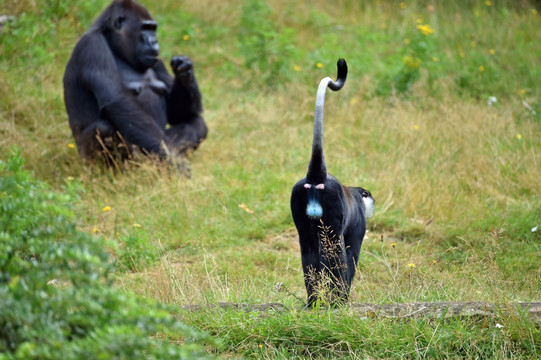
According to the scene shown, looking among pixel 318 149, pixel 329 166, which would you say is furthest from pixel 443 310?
pixel 329 166

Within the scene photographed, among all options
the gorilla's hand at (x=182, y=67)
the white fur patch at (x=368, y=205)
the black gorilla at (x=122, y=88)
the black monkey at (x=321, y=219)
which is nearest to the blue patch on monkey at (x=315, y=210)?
the black monkey at (x=321, y=219)

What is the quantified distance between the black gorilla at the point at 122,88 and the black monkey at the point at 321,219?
267 cm

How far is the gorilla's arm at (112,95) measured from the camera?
577 cm

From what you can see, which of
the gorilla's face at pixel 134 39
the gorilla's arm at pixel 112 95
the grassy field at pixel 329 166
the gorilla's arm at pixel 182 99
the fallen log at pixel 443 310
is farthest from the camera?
the gorilla's arm at pixel 182 99

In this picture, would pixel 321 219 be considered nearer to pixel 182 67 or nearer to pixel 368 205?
pixel 368 205

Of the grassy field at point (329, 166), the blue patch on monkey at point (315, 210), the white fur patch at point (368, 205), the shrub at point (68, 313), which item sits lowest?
the grassy field at point (329, 166)

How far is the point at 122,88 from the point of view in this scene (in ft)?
19.3

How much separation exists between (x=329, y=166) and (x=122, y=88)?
193 centimetres

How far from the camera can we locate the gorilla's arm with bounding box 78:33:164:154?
18.9 feet

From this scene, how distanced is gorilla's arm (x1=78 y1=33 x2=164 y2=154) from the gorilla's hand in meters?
0.50

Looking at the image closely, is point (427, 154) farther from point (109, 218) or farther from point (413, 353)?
point (413, 353)

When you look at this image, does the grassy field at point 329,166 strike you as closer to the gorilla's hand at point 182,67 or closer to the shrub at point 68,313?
the gorilla's hand at point 182,67

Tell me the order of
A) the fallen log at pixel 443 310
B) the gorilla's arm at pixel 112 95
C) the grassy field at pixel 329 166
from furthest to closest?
the gorilla's arm at pixel 112 95 → the grassy field at pixel 329 166 → the fallen log at pixel 443 310

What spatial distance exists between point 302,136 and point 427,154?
1.35 metres
